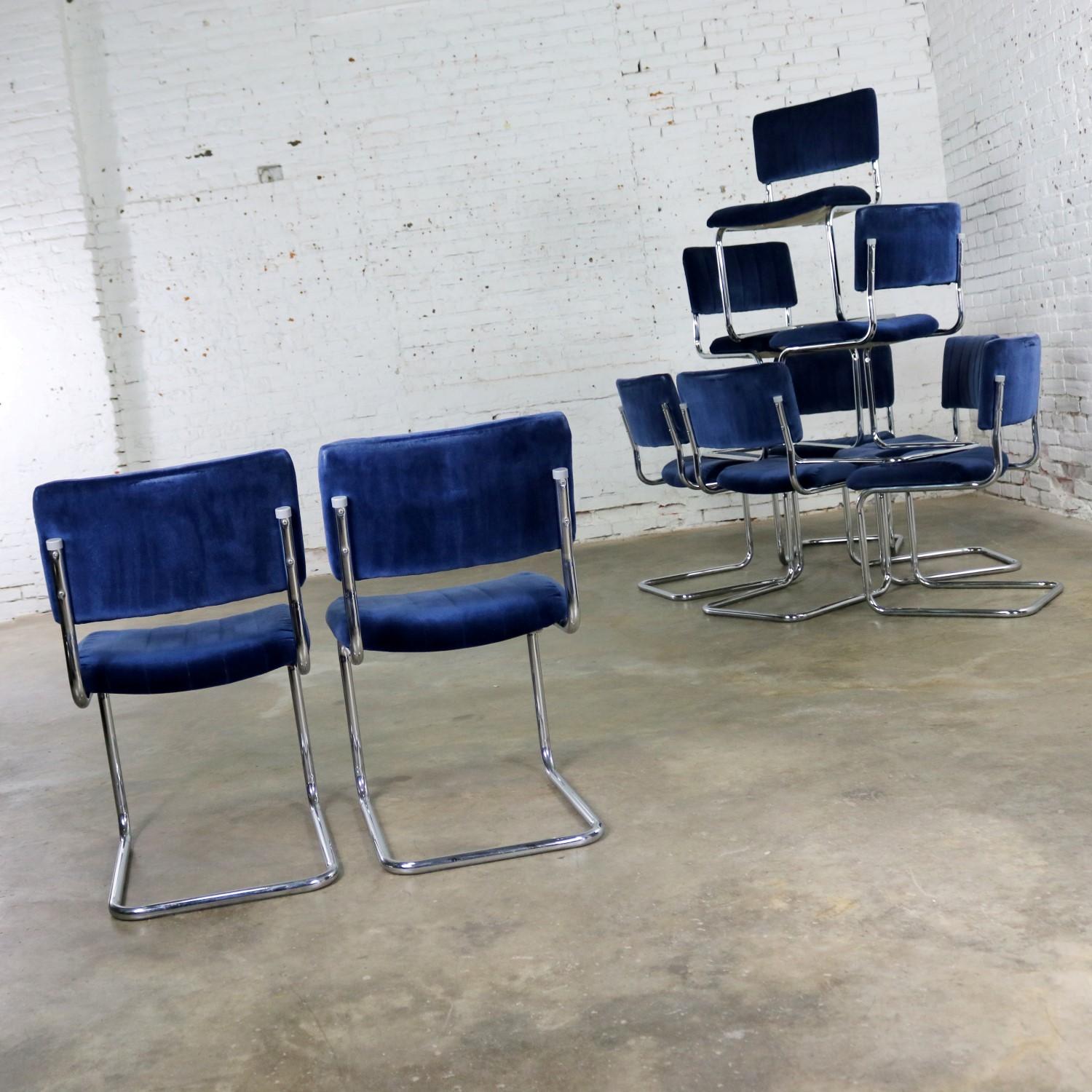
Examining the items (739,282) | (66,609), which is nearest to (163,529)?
(66,609)

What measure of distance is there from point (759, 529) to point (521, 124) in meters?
2.39

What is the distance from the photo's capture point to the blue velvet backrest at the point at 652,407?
4.27 meters

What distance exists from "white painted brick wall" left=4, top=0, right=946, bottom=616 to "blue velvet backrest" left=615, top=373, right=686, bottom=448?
5.59 ft

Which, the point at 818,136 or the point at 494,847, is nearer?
the point at 494,847

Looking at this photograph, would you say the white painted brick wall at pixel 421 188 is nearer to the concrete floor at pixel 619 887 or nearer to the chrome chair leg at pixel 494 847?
the concrete floor at pixel 619 887

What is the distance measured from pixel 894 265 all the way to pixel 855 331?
26cm

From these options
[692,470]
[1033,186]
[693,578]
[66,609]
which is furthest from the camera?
[1033,186]

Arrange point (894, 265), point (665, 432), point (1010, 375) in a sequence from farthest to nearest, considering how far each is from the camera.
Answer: point (665, 432) → point (894, 265) → point (1010, 375)

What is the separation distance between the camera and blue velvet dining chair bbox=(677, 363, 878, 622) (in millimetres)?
3777

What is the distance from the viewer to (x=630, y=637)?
394 cm

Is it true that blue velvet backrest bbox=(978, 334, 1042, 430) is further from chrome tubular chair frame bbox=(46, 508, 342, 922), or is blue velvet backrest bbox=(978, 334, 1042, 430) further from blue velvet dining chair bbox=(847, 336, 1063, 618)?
chrome tubular chair frame bbox=(46, 508, 342, 922)

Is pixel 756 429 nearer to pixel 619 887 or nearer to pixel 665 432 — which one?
pixel 665 432

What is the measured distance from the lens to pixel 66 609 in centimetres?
217

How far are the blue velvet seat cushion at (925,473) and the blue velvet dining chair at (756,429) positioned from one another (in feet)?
0.55
